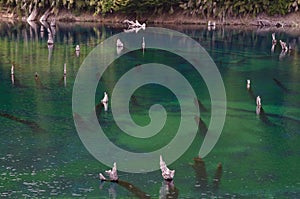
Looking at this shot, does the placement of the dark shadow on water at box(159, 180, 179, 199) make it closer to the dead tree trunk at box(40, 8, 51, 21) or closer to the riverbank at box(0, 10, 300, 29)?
the riverbank at box(0, 10, 300, 29)

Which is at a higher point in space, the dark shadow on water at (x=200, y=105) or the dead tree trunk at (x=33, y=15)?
the dead tree trunk at (x=33, y=15)

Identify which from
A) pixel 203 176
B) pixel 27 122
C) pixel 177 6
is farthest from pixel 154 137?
pixel 177 6

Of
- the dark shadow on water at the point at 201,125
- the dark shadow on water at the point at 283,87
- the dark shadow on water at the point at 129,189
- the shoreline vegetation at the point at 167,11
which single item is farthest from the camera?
the shoreline vegetation at the point at 167,11

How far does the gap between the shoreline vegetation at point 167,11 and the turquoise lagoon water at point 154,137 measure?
20265 mm

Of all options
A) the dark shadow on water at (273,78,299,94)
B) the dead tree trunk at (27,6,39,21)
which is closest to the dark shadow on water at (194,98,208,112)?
the dark shadow on water at (273,78,299,94)

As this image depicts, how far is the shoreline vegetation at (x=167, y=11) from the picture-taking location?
80.4 meters

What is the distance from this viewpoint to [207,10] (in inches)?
3236

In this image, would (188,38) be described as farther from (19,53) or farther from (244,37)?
(19,53)

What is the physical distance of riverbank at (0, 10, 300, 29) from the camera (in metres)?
80.9

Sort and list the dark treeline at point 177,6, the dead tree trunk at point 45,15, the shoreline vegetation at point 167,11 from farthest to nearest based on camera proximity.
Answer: the dead tree trunk at point 45,15 → the shoreline vegetation at point 167,11 → the dark treeline at point 177,6

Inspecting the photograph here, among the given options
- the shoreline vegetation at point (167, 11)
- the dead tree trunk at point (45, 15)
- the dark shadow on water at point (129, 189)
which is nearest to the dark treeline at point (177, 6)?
the shoreline vegetation at point (167, 11)

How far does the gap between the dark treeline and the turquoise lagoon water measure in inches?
776

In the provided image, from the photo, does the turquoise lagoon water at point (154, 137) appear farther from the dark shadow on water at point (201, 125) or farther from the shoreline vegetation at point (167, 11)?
the shoreline vegetation at point (167, 11)

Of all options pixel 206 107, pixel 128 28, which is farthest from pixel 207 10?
pixel 206 107
